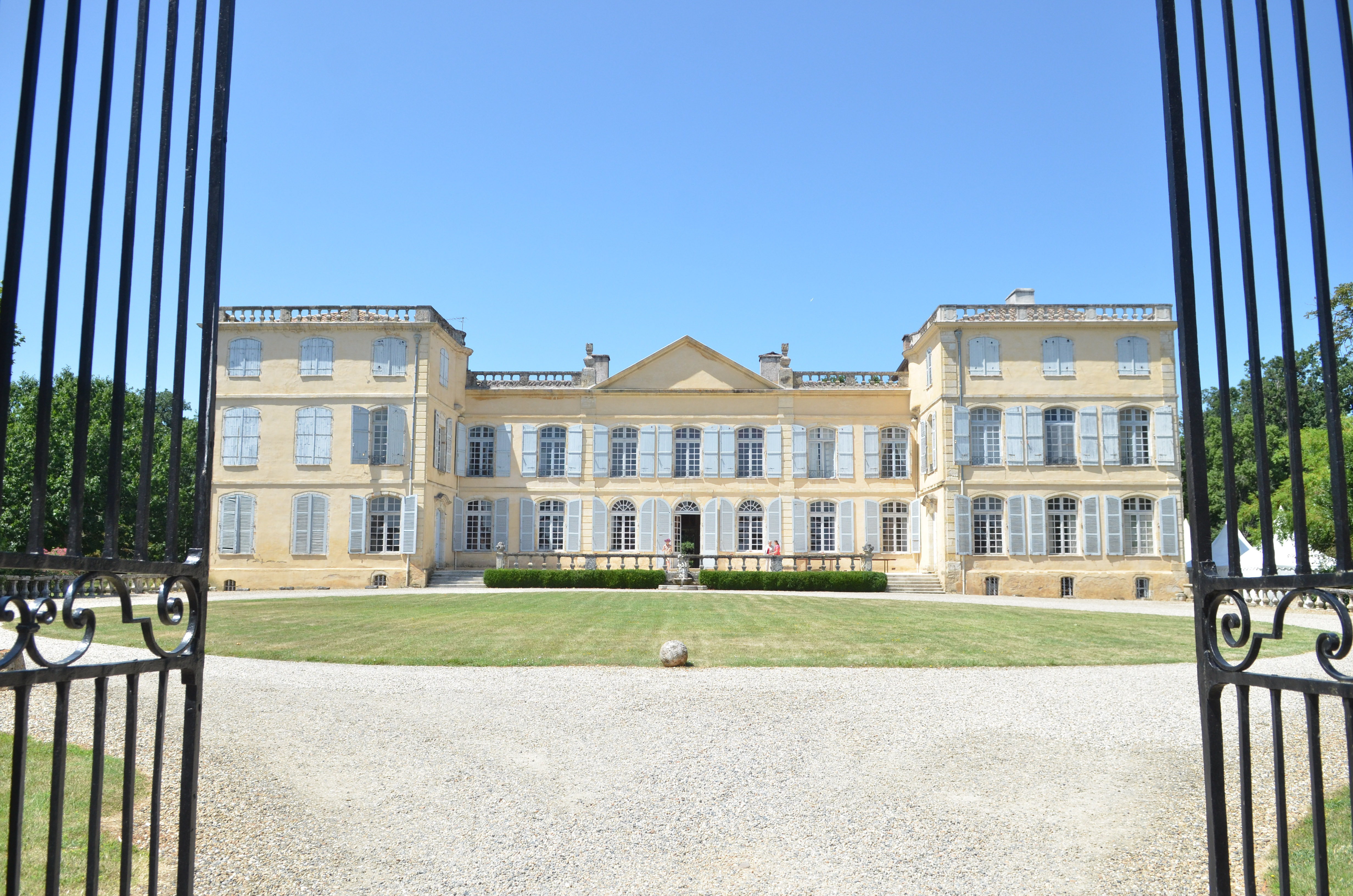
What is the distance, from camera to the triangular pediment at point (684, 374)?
103 ft

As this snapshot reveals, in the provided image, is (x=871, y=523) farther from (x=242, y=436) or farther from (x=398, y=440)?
(x=242, y=436)

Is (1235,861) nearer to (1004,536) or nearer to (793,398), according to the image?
(1004,536)

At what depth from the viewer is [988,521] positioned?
27.9 meters

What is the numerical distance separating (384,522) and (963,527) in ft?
54.1

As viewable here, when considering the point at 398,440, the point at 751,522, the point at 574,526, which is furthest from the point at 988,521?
the point at 398,440

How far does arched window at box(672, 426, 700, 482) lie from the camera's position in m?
31.3

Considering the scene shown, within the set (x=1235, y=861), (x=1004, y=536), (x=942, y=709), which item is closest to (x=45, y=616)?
(x=1235, y=861)

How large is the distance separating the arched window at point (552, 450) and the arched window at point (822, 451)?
25.5ft

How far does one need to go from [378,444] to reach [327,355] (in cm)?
304

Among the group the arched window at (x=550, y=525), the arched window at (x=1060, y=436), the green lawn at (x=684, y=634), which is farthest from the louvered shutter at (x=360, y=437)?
the arched window at (x=1060, y=436)

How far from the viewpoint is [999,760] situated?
6.03 m

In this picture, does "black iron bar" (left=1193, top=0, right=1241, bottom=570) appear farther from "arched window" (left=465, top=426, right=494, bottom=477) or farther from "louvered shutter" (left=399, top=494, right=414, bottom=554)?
"arched window" (left=465, top=426, right=494, bottom=477)

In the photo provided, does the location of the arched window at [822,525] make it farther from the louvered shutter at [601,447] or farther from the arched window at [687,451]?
the louvered shutter at [601,447]

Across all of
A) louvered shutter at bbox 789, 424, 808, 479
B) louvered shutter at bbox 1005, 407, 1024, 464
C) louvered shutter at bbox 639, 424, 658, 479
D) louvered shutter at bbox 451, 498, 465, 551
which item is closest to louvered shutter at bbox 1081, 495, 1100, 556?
louvered shutter at bbox 1005, 407, 1024, 464
